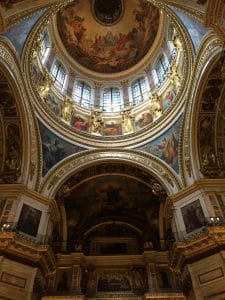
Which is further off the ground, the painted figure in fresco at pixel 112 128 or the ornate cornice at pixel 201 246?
the painted figure in fresco at pixel 112 128

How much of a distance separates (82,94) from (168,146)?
8.47 m

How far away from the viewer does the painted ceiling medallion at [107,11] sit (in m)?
24.1

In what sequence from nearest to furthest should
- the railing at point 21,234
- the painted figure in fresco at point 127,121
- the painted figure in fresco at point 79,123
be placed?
1. the railing at point 21,234
2. the painted figure in fresco at point 79,123
3. the painted figure in fresco at point 127,121

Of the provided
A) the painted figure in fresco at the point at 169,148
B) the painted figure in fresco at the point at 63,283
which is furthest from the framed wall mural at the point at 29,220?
the painted figure in fresco at the point at 169,148

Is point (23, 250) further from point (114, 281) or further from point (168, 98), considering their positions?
point (168, 98)

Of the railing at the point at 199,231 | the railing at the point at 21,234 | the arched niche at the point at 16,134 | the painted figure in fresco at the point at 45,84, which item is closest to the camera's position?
the railing at the point at 199,231

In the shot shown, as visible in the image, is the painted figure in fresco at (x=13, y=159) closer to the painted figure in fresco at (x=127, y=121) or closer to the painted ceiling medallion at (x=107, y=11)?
the painted figure in fresco at (x=127, y=121)

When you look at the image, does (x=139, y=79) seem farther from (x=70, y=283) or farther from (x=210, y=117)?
(x=70, y=283)

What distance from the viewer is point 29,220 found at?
14227mm

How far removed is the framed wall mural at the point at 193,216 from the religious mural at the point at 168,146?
2624 millimetres

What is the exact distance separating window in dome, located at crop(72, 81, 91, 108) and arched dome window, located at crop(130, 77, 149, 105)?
338 cm

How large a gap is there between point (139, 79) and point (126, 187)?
910cm

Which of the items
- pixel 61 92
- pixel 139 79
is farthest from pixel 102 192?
pixel 139 79

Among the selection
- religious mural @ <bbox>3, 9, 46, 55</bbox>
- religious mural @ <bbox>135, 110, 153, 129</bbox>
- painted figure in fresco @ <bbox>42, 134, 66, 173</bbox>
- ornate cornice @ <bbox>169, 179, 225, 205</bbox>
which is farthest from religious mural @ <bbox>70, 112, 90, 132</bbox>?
ornate cornice @ <bbox>169, 179, 225, 205</bbox>
